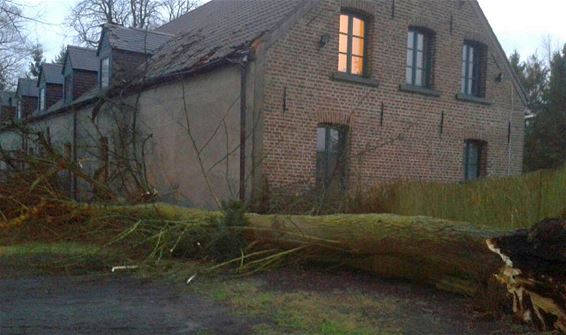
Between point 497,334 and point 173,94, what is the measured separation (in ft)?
37.3

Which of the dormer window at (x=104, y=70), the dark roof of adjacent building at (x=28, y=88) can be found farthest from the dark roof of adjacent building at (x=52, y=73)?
the dormer window at (x=104, y=70)

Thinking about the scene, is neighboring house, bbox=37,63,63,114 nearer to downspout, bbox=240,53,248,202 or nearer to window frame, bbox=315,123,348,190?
downspout, bbox=240,53,248,202

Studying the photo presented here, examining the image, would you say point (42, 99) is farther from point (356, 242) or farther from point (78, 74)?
point (356, 242)

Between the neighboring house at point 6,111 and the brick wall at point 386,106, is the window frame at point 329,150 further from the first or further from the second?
the neighboring house at point 6,111

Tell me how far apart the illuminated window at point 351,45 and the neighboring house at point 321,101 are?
0.11ft

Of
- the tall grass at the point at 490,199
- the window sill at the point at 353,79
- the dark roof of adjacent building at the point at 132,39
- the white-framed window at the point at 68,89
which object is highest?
the dark roof of adjacent building at the point at 132,39

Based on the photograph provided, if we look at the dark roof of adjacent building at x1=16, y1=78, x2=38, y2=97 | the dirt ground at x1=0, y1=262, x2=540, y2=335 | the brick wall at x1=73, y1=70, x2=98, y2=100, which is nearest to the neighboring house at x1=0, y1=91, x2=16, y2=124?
the dark roof of adjacent building at x1=16, y1=78, x2=38, y2=97

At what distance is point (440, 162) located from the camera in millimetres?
15242

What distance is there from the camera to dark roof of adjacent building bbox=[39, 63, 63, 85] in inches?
1003

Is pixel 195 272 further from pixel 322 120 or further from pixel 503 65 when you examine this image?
pixel 503 65

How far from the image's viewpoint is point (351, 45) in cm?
1395

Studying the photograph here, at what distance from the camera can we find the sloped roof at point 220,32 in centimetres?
1305

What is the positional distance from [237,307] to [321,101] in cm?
812

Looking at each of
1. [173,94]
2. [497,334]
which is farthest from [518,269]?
[173,94]
